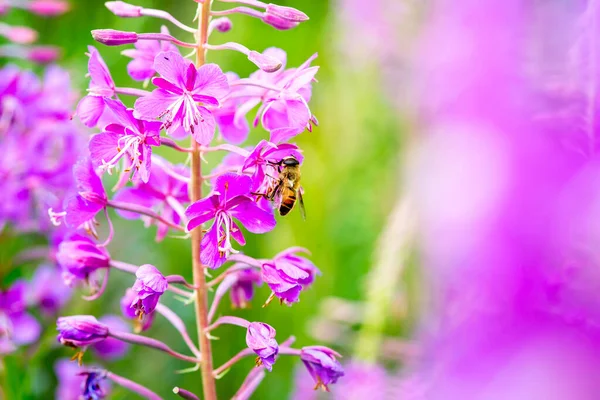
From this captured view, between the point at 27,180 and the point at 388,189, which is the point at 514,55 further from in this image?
the point at 388,189

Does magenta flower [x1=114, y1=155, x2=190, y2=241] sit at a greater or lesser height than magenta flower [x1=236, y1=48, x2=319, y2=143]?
lesser

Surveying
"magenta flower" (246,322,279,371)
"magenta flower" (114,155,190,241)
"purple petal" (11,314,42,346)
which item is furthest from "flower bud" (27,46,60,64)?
"magenta flower" (246,322,279,371)

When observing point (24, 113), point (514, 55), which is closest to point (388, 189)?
point (24, 113)

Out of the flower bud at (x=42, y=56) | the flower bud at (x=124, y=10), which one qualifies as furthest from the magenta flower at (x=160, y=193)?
the flower bud at (x=42, y=56)

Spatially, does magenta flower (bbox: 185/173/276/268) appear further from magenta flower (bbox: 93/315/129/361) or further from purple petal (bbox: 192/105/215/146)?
magenta flower (bbox: 93/315/129/361)

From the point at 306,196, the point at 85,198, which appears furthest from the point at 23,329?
the point at 306,196

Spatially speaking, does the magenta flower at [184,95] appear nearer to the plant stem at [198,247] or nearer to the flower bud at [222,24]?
the plant stem at [198,247]
